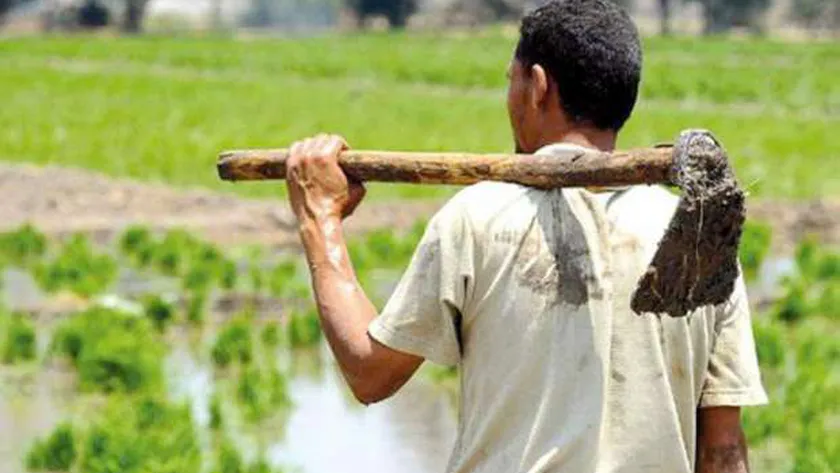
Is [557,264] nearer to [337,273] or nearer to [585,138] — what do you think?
[585,138]

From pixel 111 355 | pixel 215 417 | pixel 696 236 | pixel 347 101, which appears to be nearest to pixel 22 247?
pixel 111 355

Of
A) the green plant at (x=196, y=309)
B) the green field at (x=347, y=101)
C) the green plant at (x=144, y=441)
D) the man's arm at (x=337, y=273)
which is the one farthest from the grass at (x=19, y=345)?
the man's arm at (x=337, y=273)

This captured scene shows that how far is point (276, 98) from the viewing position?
30922 mm

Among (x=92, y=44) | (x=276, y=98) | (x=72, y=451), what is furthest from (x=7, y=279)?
(x=92, y=44)

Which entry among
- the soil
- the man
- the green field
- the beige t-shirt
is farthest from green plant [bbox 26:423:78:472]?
the soil

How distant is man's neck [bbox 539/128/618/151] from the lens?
3.26 metres

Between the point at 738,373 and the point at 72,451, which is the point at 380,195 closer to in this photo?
the point at 72,451

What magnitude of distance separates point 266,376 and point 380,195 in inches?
297

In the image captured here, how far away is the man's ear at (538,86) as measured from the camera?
3238 millimetres

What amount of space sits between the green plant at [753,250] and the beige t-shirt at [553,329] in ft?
33.4

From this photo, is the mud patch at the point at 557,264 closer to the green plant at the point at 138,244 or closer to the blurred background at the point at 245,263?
the blurred background at the point at 245,263

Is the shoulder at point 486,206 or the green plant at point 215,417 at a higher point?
the shoulder at point 486,206

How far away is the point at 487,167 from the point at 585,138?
0.16m

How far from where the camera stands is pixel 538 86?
3242mm
